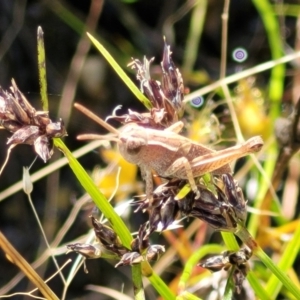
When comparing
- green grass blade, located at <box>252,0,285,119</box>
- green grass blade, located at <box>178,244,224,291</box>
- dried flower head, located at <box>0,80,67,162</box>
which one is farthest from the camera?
green grass blade, located at <box>252,0,285,119</box>

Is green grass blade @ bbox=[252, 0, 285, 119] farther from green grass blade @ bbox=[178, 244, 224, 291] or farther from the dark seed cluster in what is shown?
the dark seed cluster

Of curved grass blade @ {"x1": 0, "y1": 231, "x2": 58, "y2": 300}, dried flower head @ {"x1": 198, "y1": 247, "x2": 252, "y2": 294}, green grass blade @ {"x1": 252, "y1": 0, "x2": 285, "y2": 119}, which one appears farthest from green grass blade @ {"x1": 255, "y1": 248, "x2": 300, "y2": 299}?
green grass blade @ {"x1": 252, "y1": 0, "x2": 285, "y2": 119}

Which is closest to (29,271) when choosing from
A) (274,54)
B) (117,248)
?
(117,248)

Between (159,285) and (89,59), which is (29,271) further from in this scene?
(89,59)

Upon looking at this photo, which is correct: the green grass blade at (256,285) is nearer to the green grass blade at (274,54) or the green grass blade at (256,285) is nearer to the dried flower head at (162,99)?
the dried flower head at (162,99)

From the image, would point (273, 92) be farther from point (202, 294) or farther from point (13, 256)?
point (13, 256)

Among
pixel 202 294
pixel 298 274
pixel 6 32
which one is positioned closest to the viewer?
pixel 202 294

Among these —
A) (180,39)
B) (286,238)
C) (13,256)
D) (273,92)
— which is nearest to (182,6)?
(180,39)
